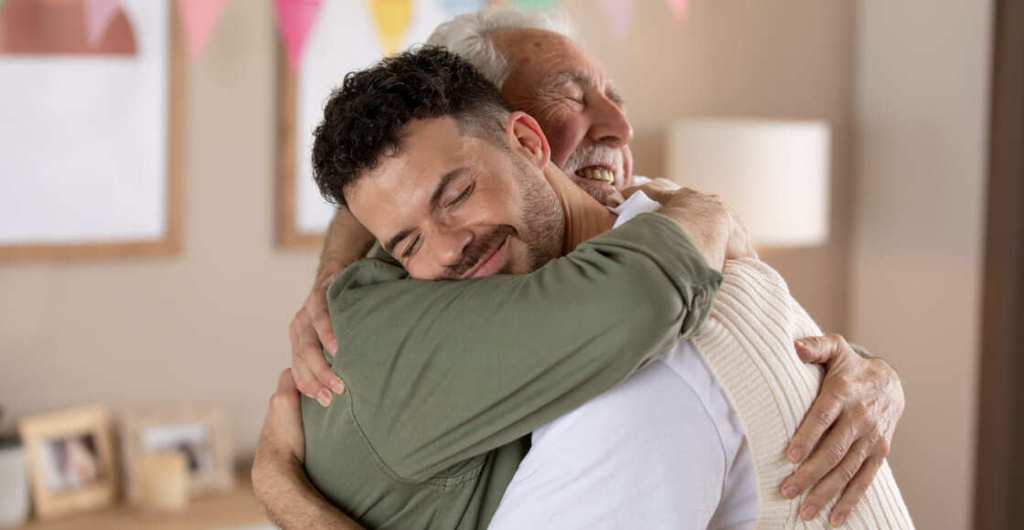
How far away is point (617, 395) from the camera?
1086mm

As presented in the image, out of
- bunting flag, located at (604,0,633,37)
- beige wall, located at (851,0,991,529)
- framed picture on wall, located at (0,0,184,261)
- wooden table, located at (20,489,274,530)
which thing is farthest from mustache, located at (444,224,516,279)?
beige wall, located at (851,0,991,529)

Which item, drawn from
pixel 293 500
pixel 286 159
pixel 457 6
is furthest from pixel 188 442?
pixel 293 500

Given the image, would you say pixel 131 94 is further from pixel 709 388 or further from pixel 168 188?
pixel 709 388

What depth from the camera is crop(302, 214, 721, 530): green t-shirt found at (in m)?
1.04

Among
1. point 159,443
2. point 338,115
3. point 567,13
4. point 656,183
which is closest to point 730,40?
point 567,13

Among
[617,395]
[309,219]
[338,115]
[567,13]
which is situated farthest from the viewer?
[567,13]

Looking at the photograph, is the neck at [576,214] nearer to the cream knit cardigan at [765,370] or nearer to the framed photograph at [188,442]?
the cream knit cardigan at [765,370]

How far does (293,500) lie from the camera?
134cm

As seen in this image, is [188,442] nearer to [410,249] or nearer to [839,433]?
[410,249]

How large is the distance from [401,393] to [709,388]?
28cm

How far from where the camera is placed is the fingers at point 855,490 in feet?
3.98

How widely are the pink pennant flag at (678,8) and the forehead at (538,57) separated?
82.7 inches

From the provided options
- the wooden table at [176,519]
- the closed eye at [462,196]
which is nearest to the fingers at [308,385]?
the closed eye at [462,196]

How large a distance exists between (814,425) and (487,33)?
0.74 m
